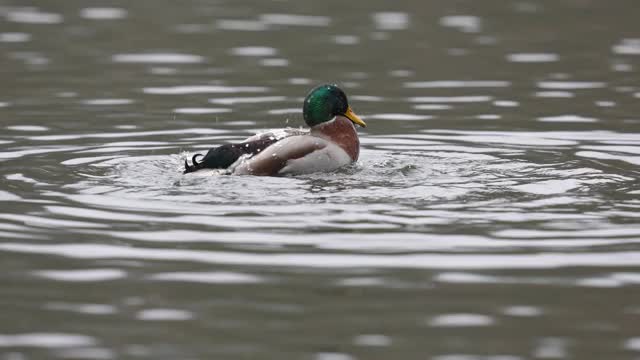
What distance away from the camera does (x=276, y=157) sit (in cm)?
1205

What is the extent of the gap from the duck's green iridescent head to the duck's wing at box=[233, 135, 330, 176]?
23.9 inches

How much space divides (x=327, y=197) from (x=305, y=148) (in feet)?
4.70

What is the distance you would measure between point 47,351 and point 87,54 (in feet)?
38.3

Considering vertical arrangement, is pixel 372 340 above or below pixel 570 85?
below

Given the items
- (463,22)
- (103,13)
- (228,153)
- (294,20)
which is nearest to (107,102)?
(228,153)

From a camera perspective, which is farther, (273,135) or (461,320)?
(273,135)

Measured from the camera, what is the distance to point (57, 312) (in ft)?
26.6

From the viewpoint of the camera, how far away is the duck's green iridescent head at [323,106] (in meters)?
12.9

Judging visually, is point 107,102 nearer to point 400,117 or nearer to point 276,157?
point 400,117

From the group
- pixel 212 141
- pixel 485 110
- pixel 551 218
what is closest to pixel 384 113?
pixel 485 110

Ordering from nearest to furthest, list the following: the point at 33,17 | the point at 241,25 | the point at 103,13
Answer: the point at 241,25 → the point at 33,17 → the point at 103,13

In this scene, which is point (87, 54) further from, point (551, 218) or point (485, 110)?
point (551, 218)

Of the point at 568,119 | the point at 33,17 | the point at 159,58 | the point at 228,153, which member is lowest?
the point at 568,119

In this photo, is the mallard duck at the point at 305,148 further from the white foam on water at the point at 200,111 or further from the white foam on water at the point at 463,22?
the white foam on water at the point at 463,22
